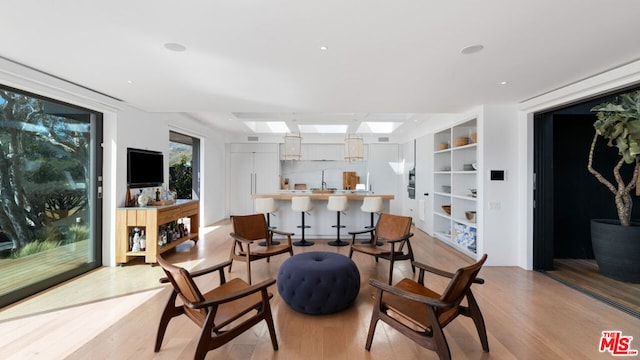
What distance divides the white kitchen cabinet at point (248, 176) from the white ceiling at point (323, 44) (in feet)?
14.7

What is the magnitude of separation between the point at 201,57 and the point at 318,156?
6.05m

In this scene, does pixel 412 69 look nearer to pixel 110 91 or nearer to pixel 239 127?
pixel 110 91

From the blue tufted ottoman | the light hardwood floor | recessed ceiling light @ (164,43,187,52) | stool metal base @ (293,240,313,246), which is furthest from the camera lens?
→ stool metal base @ (293,240,313,246)

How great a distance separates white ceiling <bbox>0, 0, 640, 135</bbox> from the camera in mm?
1848

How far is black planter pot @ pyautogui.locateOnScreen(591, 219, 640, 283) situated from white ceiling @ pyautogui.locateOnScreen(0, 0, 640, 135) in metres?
2.06

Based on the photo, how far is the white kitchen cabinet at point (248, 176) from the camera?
8312 mm

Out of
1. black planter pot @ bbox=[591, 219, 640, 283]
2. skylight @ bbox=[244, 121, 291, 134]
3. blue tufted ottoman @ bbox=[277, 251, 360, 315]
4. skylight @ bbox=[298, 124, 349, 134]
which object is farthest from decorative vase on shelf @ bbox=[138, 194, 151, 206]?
black planter pot @ bbox=[591, 219, 640, 283]

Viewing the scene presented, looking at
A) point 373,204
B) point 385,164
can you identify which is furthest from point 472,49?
point 385,164

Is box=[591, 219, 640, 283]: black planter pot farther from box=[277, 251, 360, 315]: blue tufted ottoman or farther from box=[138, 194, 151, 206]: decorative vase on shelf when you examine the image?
box=[138, 194, 151, 206]: decorative vase on shelf

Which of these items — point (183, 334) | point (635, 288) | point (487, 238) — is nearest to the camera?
point (183, 334)

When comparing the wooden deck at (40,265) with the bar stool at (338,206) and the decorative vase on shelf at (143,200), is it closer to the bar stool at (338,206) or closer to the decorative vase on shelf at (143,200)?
the decorative vase on shelf at (143,200)

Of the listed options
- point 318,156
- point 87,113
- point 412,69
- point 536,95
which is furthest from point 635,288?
point 87,113

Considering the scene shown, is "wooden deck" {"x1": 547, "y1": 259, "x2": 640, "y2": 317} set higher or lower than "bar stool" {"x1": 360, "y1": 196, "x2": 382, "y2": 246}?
lower

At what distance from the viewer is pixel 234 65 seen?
2.80m
